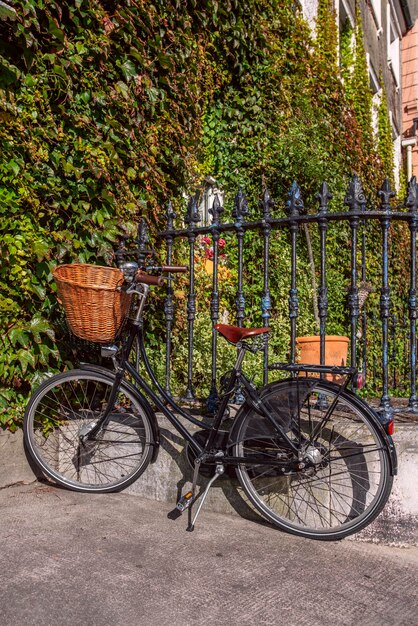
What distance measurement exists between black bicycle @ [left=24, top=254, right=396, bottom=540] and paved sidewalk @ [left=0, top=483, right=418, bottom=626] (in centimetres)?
18

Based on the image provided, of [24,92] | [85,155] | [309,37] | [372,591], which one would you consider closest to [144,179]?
[85,155]

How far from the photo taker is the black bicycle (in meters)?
2.95

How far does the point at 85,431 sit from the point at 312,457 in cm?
136

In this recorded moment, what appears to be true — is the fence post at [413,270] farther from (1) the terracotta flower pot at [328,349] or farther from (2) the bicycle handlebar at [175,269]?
(1) the terracotta flower pot at [328,349]

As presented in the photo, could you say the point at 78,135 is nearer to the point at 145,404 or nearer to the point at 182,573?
the point at 145,404

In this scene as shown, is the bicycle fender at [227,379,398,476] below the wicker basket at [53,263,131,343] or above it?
below

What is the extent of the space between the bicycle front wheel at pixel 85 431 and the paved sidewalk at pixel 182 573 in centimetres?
32

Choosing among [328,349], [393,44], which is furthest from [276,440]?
[393,44]

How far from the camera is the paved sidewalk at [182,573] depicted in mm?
2203

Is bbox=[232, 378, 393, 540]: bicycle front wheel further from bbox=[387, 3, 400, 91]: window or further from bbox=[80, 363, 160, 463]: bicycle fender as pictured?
bbox=[387, 3, 400, 91]: window

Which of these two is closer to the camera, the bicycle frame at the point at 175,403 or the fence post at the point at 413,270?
the bicycle frame at the point at 175,403

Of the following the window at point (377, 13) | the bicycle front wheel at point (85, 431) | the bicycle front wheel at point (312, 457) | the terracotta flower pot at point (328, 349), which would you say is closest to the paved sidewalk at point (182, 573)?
the bicycle front wheel at point (312, 457)

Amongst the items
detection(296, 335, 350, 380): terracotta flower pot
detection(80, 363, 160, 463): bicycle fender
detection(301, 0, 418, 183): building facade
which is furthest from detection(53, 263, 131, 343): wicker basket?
detection(301, 0, 418, 183): building facade

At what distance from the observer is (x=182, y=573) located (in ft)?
8.30
